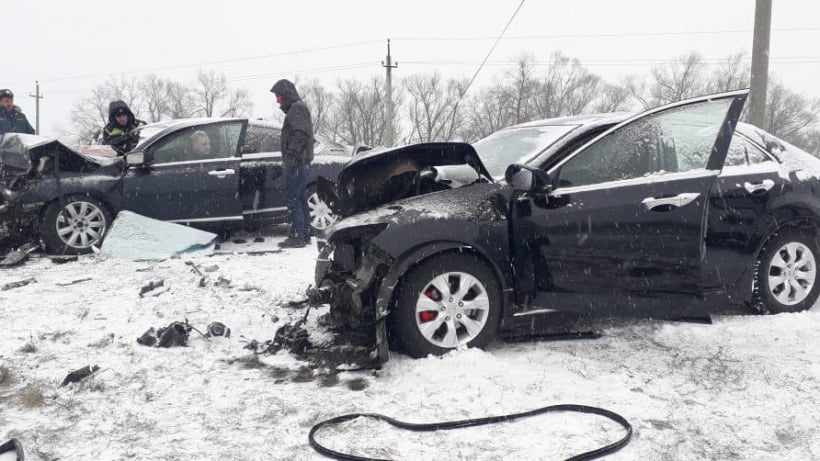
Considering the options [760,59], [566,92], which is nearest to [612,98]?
[566,92]

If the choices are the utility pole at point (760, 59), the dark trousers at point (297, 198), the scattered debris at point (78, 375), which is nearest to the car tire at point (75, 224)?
the dark trousers at point (297, 198)

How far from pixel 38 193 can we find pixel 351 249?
4923 millimetres

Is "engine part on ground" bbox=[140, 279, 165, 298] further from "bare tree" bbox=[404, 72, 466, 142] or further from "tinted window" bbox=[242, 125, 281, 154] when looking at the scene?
Answer: "bare tree" bbox=[404, 72, 466, 142]

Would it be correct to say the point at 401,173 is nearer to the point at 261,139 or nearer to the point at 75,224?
the point at 261,139

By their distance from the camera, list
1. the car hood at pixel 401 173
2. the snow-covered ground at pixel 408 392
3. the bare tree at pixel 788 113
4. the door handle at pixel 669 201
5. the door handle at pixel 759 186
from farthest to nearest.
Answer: the bare tree at pixel 788 113 → the door handle at pixel 759 186 → the car hood at pixel 401 173 → the door handle at pixel 669 201 → the snow-covered ground at pixel 408 392

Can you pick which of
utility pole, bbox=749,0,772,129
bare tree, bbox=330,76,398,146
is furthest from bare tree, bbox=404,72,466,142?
utility pole, bbox=749,0,772,129

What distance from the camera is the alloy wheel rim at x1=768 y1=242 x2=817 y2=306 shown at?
4.62 meters

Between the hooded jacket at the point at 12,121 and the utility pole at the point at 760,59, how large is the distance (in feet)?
35.4

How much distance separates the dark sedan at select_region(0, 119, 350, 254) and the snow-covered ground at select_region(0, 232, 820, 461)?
2.42m

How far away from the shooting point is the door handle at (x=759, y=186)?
4.39 metres

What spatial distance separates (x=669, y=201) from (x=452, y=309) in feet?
5.19

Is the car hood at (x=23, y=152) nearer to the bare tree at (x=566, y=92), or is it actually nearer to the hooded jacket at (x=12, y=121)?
the hooded jacket at (x=12, y=121)

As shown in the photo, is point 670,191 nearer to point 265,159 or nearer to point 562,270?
point 562,270

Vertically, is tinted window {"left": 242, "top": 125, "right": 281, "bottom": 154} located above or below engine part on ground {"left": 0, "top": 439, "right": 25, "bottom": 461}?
above
